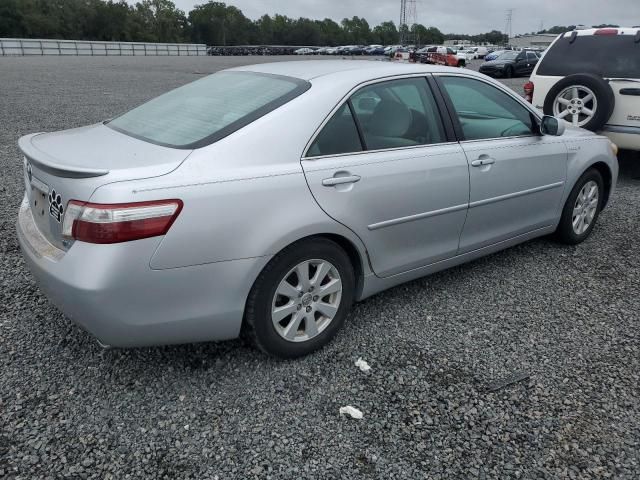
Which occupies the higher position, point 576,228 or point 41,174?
point 41,174

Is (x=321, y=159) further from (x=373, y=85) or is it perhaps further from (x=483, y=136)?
(x=483, y=136)

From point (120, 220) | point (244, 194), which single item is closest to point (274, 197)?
point (244, 194)

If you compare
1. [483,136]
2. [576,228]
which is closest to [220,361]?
[483,136]

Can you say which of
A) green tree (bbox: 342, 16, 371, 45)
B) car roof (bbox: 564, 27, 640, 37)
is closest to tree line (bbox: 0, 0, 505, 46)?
green tree (bbox: 342, 16, 371, 45)

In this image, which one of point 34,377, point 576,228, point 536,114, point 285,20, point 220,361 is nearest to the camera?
point 34,377

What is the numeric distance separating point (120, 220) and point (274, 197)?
719mm

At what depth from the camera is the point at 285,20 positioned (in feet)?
406

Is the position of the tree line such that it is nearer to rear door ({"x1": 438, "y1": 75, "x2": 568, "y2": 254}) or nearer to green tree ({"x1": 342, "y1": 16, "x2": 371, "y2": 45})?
green tree ({"x1": 342, "y1": 16, "x2": 371, "y2": 45})

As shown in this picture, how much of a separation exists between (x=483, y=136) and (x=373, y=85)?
967 millimetres

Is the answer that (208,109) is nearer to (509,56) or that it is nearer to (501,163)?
(501,163)

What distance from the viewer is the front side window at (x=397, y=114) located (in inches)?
128

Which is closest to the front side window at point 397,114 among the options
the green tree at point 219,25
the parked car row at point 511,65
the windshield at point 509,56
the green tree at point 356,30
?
the parked car row at point 511,65

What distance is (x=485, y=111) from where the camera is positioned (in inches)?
159

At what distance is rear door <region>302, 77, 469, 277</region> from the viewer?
3.00m
